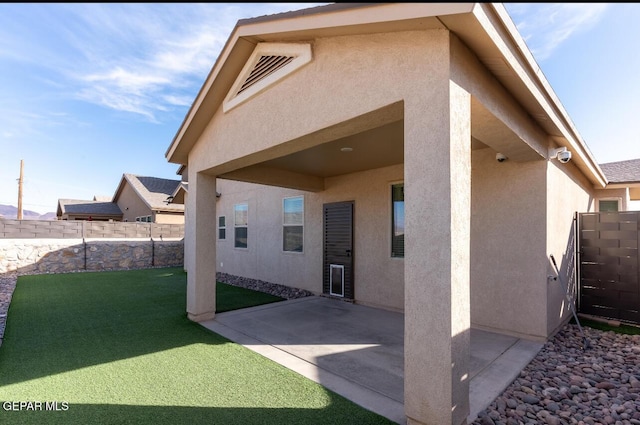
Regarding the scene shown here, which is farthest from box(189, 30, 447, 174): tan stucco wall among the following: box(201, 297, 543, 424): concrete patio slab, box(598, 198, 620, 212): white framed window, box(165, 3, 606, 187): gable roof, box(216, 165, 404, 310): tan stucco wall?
box(598, 198, 620, 212): white framed window

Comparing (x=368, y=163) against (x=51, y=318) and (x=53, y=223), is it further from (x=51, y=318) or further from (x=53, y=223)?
(x=53, y=223)

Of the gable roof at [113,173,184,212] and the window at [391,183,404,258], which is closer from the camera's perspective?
the window at [391,183,404,258]

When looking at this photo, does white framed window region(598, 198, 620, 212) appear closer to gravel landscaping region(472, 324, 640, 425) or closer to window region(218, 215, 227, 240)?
gravel landscaping region(472, 324, 640, 425)

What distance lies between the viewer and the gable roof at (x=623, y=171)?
347 inches

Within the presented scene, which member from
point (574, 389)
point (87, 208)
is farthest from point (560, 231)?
point (87, 208)

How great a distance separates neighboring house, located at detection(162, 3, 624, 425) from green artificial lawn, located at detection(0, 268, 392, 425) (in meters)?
1.01

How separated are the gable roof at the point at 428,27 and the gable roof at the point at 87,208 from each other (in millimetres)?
24363

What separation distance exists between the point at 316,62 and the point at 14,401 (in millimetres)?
4916

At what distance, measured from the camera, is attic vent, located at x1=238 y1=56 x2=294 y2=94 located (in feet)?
14.2

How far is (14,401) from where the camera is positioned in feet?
10.5

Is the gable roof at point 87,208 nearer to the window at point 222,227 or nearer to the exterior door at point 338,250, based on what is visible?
the window at point 222,227

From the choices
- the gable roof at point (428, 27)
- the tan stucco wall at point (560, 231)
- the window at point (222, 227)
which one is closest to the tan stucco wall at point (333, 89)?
Result: the gable roof at point (428, 27)

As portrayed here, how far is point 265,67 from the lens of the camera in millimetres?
4613

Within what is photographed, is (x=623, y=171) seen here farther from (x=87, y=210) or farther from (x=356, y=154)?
(x=87, y=210)
